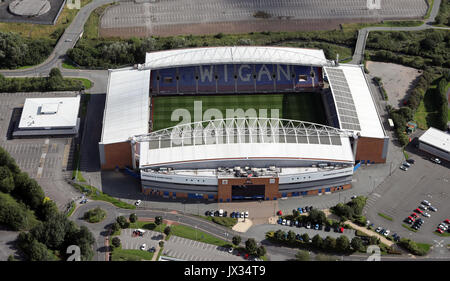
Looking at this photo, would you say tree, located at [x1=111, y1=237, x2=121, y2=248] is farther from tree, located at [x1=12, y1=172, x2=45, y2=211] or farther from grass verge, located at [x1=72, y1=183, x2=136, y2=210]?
tree, located at [x1=12, y1=172, x2=45, y2=211]

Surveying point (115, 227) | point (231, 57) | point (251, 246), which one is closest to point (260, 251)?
point (251, 246)

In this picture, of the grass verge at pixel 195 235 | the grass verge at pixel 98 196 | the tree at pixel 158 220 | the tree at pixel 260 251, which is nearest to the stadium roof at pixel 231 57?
the grass verge at pixel 98 196

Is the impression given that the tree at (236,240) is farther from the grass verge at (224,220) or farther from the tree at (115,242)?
the tree at (115,242)

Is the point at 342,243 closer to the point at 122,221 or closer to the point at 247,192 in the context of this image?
the point at 247,192

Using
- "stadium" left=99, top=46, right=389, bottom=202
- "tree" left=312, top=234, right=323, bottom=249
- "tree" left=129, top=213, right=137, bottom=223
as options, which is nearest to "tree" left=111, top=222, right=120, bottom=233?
"tree" left=129, top=213, right=137, bottom=223

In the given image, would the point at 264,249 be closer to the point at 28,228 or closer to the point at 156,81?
the point at 28,228

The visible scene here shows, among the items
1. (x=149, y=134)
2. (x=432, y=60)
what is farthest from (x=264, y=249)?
(x=432, y=60)
